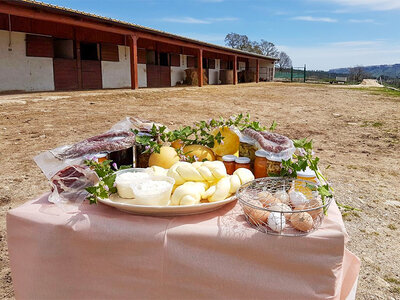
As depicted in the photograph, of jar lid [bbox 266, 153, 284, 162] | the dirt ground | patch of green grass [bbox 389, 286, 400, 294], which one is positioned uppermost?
jar lid [bbox 266, 153, 284, 162]

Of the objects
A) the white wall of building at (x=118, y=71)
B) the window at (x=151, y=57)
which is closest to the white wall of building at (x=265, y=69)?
the window at (x=151, y=57)

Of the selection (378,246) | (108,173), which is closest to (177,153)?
(108,173)

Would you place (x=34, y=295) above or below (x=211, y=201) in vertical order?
below

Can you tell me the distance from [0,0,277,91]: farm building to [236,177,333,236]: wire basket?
28.6 ft

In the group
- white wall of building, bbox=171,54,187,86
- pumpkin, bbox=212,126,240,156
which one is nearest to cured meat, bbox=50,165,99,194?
pumpkin, bbox=212,126,240,156

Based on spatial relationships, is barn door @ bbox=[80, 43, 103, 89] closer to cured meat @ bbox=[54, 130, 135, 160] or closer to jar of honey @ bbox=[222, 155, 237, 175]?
cured meat @ bbox=[54, 130, 135, 160]

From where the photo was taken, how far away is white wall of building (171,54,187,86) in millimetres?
18469

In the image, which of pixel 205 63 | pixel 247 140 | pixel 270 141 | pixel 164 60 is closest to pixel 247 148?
pixel 247 140

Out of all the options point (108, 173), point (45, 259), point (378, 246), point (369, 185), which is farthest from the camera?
point (369, 185)

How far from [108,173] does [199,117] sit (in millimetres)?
6618

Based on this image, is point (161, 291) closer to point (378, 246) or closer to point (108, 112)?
point (378, 246)

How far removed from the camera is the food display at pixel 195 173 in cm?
114

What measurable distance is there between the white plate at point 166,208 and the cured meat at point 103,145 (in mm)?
348

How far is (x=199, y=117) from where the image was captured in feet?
25.7
